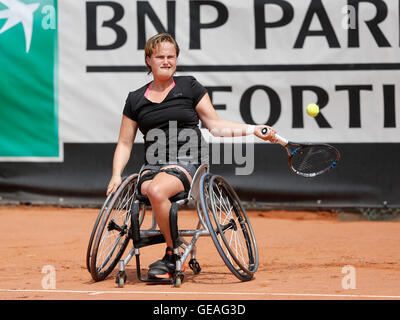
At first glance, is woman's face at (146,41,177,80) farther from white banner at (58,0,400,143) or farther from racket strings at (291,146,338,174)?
white banner at (58,0,400,143)

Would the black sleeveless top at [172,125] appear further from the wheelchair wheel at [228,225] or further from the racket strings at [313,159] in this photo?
the racket strings at [313,159]

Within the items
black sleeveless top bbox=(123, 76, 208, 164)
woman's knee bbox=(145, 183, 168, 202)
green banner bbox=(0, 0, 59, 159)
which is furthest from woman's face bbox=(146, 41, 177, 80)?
green banner bbox=(0, 0, 59, 159)

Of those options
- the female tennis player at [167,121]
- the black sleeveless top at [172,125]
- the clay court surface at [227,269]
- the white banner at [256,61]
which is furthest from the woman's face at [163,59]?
the white banner at [256,61]

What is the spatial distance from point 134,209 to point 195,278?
56 cm

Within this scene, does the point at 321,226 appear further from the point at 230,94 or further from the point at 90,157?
the point at 90,157

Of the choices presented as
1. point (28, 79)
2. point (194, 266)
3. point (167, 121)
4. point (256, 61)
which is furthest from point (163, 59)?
point (28, 79)

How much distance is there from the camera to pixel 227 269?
468cm

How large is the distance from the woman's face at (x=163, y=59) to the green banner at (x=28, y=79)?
3076mm

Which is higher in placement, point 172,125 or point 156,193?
point 172,125

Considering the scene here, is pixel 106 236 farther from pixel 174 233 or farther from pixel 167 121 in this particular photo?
pixel 167 121

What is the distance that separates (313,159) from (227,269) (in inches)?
33.5

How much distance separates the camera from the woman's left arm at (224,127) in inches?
165
